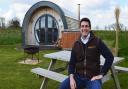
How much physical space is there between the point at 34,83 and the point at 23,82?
339mm

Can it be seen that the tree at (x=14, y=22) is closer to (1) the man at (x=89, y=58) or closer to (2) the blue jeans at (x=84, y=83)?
(2) the blue jeans at (x=84, y=83)

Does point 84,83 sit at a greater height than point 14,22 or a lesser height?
lesser

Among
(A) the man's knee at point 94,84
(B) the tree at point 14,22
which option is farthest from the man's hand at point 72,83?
(B) the tree at point 14,22

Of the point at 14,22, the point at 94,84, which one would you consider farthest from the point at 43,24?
the point at 14,22

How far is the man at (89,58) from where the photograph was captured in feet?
16.9

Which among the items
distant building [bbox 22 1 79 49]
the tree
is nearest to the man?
distant building [bbox 22 1 79 49]

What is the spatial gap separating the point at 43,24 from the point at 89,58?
17.9 meters

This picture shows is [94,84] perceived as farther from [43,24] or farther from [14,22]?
[14,22]

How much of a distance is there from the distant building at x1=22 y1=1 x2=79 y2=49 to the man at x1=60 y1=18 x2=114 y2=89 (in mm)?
16511

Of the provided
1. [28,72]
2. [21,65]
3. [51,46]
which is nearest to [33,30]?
[51,46]

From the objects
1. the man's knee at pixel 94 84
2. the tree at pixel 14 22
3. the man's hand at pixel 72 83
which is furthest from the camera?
the tree at pixel 14 22

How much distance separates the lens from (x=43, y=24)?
75.3 feet

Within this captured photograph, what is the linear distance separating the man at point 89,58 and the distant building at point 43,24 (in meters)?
16.5

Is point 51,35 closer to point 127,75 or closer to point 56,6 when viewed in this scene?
point 56,6
